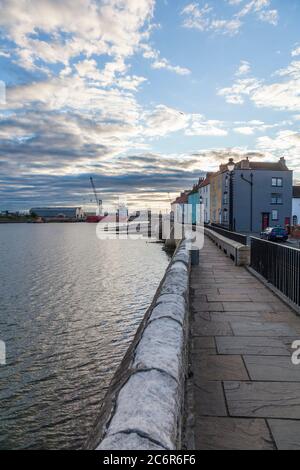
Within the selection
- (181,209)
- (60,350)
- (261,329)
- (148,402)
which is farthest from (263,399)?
(181,209)

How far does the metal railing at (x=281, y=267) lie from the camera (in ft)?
25.8

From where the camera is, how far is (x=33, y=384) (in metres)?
9.68

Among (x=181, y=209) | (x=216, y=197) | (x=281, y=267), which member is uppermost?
(x=216, y=197)

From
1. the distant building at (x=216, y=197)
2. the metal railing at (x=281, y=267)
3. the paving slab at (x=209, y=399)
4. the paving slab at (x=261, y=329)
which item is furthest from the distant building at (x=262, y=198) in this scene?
the paving slab at (x=209, y=399)

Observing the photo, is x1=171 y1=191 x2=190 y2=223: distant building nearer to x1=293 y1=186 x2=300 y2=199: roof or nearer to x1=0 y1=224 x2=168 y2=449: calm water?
x1=293 y1=186 x2=300 y2=199: roof

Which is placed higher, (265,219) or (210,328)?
(265,219)

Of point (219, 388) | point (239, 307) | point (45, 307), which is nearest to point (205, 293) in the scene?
point (239, 307)

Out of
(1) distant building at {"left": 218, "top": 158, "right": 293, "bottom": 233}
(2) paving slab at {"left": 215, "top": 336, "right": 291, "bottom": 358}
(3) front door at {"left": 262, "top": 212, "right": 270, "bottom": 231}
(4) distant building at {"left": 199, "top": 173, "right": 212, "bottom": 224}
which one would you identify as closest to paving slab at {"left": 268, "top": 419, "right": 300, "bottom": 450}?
(2) paving slab at {"left": 215, "top": 336, "right": 291, "bottom": 358}

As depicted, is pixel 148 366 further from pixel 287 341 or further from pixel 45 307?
pixel 45 307

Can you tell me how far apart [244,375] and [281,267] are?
5.21 m

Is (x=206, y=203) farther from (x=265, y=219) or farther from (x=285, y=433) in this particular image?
(x=285, y=433)

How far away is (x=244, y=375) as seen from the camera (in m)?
4.50

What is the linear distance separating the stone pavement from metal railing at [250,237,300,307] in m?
0.44

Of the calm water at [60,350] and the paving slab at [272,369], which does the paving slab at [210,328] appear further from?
the calm water at [60,350]
